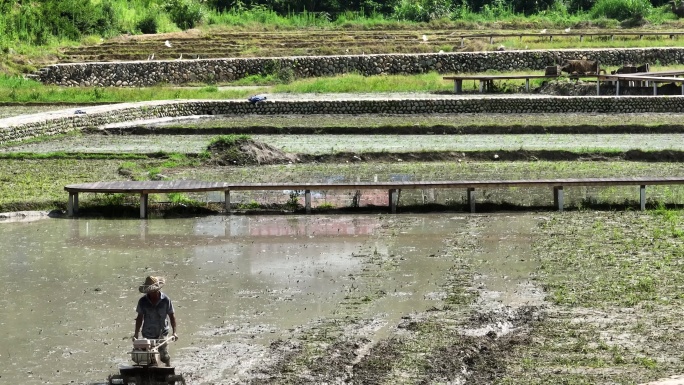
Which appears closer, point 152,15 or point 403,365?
point 403,365

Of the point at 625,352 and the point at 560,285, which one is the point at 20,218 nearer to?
the point at 560,285

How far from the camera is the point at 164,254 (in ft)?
48.4

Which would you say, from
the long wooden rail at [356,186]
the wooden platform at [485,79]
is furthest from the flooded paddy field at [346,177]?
the wooden platform at [485,79]

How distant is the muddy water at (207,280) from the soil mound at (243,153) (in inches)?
217

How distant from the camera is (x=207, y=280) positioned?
1332cm

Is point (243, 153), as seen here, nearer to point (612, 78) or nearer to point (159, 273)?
point (159, 273)

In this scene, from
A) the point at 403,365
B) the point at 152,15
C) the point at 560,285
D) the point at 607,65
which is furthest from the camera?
the point at 152,15

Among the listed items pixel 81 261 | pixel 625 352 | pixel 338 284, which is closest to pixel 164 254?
pixel 81 261

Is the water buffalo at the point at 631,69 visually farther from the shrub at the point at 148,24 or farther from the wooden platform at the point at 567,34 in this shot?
the shrub at the point at 148,24

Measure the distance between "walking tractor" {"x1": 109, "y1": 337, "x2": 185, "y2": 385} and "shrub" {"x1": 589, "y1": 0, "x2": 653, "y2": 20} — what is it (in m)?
50.6

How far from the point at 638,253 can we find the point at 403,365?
5.29 metres

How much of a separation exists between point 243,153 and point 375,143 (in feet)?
13.4

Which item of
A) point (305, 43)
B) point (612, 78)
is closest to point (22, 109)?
point (612, 78)

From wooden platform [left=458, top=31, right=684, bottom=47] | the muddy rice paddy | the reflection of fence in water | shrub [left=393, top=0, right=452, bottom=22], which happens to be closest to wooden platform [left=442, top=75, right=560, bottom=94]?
wooden platform [left=458, top=31, right=684, bottom=47]
